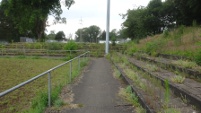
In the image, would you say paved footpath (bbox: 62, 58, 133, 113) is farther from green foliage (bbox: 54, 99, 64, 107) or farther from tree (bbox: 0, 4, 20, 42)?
tree (bbox: 0, 4, 20, 42)

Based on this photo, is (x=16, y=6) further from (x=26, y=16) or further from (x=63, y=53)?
(x=63, y=53)

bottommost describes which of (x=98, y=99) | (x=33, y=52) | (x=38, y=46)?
(x=98, y=99)

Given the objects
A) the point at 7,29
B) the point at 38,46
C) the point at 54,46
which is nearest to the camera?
the point at 54,46

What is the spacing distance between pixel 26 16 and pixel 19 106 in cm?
535

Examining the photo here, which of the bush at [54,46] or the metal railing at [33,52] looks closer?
the metal railing at [33,52]

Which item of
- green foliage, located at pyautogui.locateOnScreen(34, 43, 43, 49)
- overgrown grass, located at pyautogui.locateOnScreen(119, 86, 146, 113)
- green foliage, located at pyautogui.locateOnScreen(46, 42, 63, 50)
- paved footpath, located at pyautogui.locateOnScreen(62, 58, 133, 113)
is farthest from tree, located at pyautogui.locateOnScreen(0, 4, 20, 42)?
overgrown grass, located at pyautogui.locateOnScreen(119, 86, 146, 113)

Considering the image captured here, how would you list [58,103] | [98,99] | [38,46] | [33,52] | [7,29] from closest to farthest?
1. [58,103]
2. [98,99]
3. [33,52]
4. [38,46]
5. [7,29]

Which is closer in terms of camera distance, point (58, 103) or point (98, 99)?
point (58, 103)

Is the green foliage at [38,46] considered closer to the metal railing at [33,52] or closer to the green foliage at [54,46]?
the green foliage at [54,46]

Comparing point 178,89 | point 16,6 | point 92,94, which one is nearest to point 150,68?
point 92,94

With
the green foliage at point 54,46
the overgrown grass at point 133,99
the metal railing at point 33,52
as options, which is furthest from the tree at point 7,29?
the overgrown grass at point 133,99

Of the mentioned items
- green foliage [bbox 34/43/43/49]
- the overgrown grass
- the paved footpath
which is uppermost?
green foliage [bbox 34/43/43/49]

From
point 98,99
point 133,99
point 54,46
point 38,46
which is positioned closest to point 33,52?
point 38,46

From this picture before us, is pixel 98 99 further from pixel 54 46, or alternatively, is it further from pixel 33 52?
pixel 54 46
